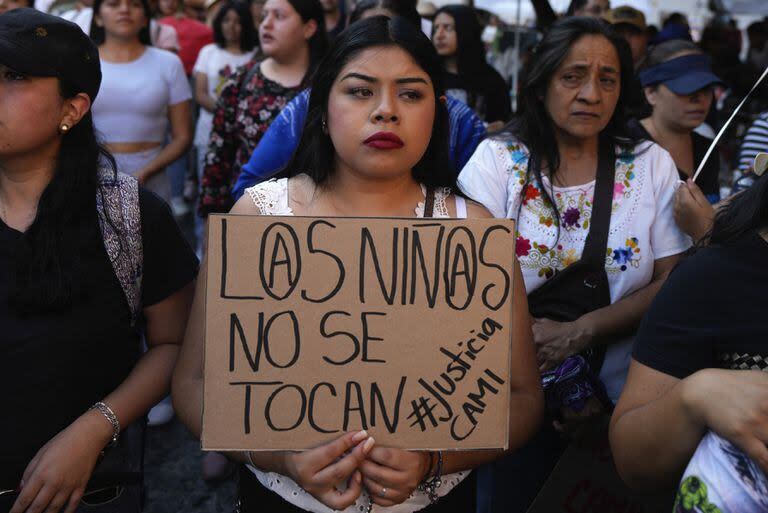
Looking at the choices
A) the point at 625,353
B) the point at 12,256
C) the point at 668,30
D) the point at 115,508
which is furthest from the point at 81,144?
the point at 668,30

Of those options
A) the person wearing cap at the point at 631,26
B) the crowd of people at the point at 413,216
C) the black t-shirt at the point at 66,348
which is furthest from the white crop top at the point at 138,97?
the person wearing cap at the point at 631,26

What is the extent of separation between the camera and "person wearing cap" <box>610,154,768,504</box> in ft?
4.70

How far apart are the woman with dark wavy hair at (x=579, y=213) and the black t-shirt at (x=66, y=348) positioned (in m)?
1.13

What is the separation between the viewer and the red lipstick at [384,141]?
1891 mm

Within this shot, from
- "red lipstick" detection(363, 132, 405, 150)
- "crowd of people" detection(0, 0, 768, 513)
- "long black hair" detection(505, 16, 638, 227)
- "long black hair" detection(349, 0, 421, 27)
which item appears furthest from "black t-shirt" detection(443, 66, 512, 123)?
"red lipstick" detection(363, 132, 405, 150)

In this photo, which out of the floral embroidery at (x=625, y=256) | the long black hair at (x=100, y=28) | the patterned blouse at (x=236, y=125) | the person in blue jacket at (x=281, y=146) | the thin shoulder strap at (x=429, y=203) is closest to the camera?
the thin shoulder strap at (x=429, y=203)

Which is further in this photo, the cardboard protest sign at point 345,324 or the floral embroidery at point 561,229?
the floral embroidery at point 561,229

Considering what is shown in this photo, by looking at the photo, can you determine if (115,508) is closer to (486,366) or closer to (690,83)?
(486,366)

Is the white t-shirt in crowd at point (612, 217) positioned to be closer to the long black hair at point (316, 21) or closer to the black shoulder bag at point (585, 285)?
the black shoulder bag at point (585, 285)

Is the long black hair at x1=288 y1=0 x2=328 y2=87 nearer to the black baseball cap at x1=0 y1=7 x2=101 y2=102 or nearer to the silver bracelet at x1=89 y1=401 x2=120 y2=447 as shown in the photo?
the black baseball cap at x1=0 y1=7 x2=101 y2=102

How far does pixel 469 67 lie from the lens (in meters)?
5.16

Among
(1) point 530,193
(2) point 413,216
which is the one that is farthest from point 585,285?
(2) point 413,216

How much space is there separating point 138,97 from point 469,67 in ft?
6.62

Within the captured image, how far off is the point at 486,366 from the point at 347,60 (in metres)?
0.84
